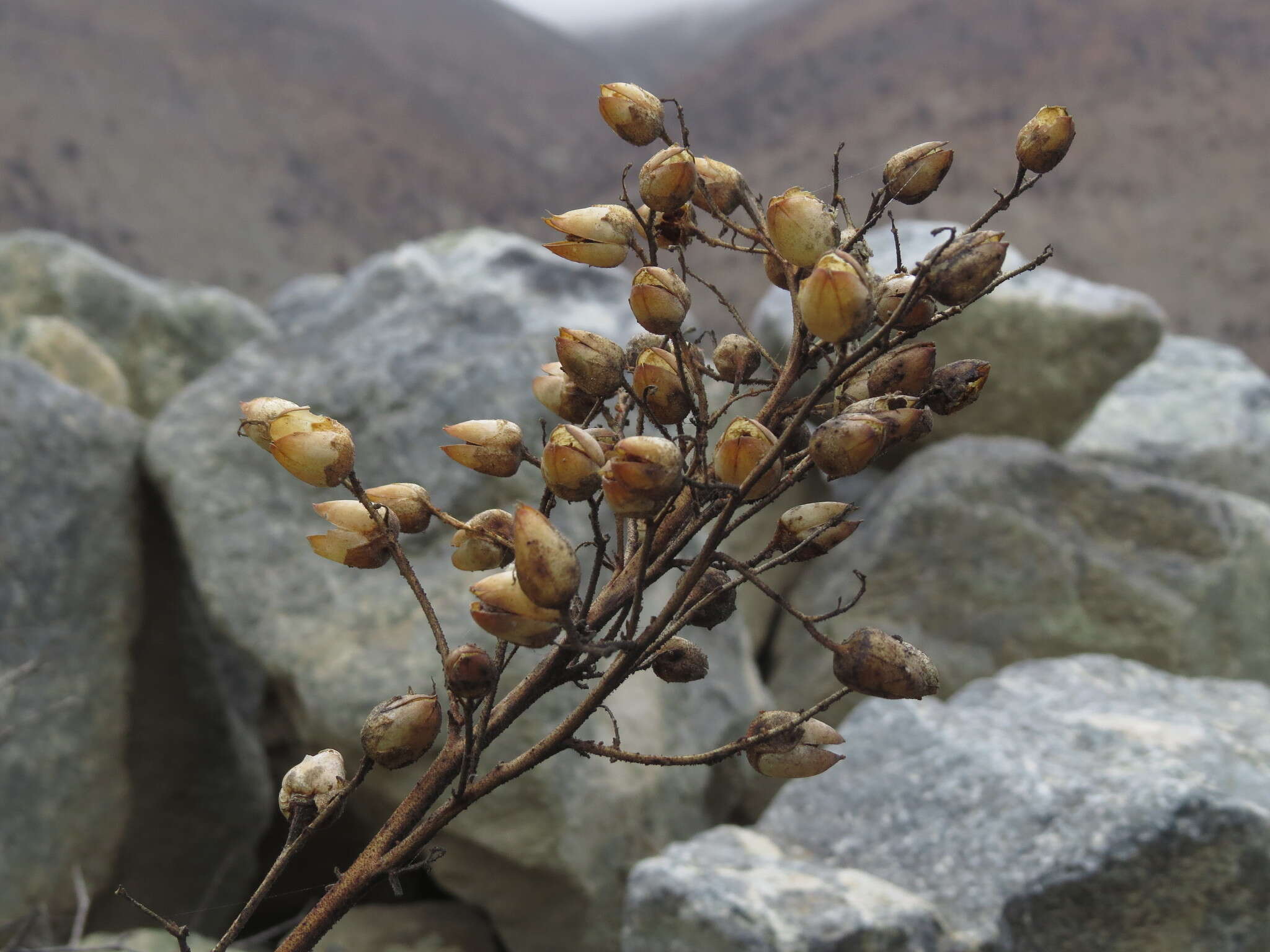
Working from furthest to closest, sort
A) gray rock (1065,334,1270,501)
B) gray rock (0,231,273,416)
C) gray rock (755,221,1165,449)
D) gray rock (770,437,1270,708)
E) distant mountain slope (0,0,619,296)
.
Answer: distant mountain slope (0,0,619,296) → gray rock (0,231,273,416) → gray rock (1065,334,1270,501) → gray rock (755,221,1165,449) → gray rock (770,437,1270,708)

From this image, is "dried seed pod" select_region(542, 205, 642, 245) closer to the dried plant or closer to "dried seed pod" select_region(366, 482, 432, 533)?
the dried plant

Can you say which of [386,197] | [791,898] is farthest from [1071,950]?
[386,197]

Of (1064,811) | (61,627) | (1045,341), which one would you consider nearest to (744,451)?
(1064,811)

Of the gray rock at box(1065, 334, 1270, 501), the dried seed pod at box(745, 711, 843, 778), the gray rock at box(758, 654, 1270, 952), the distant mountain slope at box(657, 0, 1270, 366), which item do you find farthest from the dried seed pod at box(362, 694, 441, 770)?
the distant mountain slope at box(657, 0, 1270, 366)

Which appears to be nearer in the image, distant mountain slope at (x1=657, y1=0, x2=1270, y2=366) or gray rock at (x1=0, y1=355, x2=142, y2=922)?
gray rock at (x1=0, y1=355, x2=142, y2=922)

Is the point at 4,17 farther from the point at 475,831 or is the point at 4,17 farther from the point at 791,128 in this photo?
the point at 475,831
